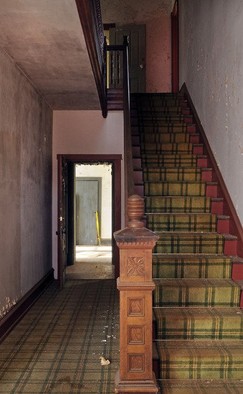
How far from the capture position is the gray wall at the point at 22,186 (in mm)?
3746

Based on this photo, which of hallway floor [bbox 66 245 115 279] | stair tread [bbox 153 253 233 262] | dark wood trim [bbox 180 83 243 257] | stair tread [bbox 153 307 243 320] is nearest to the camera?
stair tread [bbox 153 307 243 320]

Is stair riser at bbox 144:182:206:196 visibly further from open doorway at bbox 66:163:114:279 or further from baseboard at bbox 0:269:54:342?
open doorway at bbox 66:163:114:279

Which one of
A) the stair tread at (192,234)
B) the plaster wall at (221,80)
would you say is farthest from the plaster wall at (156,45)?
the stair tread at (192,234)

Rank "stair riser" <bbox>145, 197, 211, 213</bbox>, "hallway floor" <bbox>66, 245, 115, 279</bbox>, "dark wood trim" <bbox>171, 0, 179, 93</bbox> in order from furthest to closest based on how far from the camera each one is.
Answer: "dark wood trim" <bbox>171, 0, 179, 93</bbox>, "hallway floor" <bbox>66, 245, 115, 279</bbox>, "stair riser" <bbox>145, 197, 211, 213</bbox>

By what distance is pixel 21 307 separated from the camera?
13.9 feet

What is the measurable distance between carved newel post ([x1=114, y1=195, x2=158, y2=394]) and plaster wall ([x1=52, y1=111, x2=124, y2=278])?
383 cm

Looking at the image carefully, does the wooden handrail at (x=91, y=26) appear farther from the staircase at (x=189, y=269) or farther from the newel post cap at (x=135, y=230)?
the newel post cap at (x=135, y=230)

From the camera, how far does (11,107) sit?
3.98 metres

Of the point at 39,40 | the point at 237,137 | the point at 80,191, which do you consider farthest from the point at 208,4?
the point at 80,191

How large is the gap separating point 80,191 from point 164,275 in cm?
800

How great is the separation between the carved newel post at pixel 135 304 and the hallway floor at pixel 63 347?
0.35m

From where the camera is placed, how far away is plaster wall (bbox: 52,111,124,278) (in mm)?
6176

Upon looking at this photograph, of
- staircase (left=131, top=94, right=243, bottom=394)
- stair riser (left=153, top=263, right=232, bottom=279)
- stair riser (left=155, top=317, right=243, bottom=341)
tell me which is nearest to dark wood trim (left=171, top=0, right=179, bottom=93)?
staircase (left=131, top=94, right=243, bottom=394)

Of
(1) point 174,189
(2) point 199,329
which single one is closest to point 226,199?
(1) point 174,189
